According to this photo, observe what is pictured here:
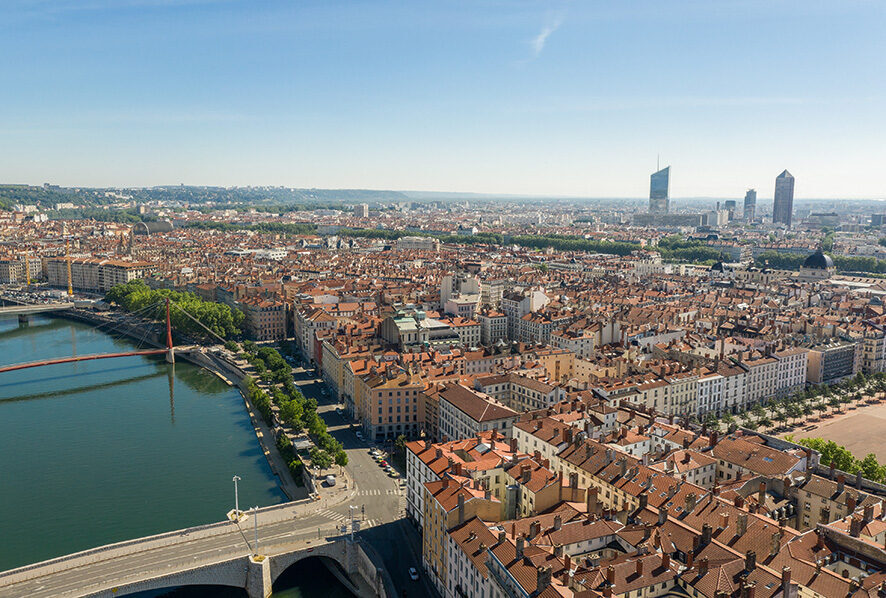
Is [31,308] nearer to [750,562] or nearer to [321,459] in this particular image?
[321,459]

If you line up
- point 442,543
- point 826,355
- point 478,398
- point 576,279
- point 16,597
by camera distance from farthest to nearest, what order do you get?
point 576,279
point 826,355
point 478,398
point 442,543
point 16,597

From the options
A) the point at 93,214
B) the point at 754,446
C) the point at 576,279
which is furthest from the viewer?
the point at 93,214

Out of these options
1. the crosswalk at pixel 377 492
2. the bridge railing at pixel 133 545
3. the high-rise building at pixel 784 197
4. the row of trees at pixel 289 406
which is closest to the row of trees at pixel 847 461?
the crosswalk at pixel 377 492

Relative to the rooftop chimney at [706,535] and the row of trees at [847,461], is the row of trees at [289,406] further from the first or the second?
the row of trees at [847,461]

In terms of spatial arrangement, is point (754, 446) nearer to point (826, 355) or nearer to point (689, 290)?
Result: point (826, 355)

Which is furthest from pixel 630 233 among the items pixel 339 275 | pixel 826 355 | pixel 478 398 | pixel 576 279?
pixel 478 398

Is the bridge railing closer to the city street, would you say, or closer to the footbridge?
the footbridge
